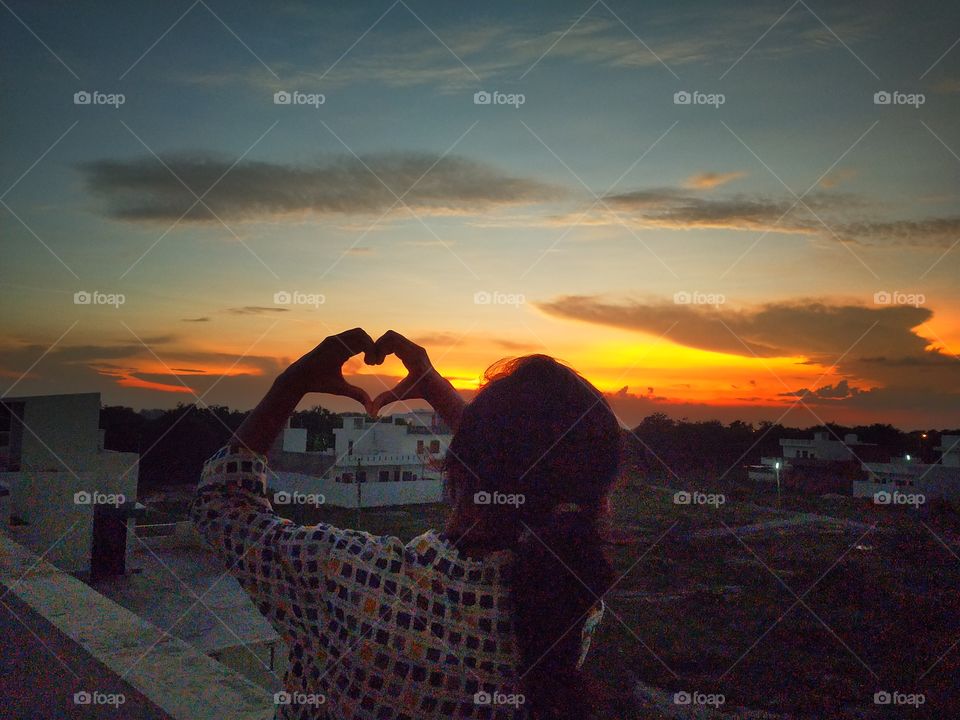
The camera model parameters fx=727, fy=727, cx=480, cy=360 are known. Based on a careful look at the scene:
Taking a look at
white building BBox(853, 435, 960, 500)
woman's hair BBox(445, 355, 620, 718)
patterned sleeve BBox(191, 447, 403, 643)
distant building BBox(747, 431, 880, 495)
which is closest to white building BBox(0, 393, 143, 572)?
patterned sleeve BBox(191, 447, 403, 643)

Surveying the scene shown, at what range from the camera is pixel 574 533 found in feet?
2.09

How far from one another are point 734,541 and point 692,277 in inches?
781

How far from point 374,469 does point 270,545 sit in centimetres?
2207

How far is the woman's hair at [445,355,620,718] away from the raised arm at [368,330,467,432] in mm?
123

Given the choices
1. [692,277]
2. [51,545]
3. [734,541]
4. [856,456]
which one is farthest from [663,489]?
[51,545]

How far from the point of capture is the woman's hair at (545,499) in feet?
2.03

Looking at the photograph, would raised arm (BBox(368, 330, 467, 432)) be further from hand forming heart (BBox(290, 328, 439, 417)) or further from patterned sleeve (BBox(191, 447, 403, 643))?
patterned sleeve (BBox(191, 447, 403, 643))

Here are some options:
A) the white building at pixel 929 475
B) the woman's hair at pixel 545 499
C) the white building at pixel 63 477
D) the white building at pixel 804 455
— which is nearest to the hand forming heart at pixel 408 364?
the woman's hair at pixel 545 499

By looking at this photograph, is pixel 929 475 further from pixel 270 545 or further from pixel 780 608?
pixel 270 545

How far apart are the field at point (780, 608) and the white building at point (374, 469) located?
1.79 ft

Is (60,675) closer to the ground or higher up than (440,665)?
closer to the ground

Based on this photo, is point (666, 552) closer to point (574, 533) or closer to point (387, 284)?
point (387, 284)

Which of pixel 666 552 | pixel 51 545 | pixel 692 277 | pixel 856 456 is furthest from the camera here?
pixel 856 456

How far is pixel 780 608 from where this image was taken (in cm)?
1933
